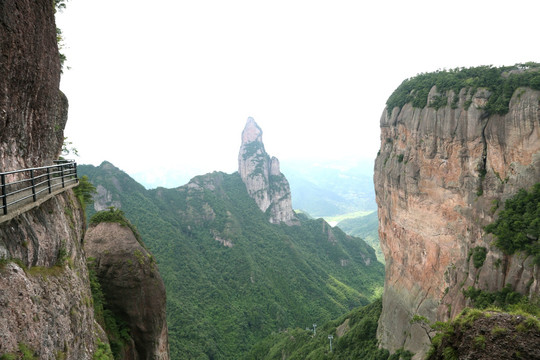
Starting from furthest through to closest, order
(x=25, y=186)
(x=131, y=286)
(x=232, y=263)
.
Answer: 1. (x=232, y=263)
2. (x=131, y=286)
3. (x=25, y=186)

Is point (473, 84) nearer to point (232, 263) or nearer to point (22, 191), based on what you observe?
point (22, 191)

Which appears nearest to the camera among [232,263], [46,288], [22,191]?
[46,288]

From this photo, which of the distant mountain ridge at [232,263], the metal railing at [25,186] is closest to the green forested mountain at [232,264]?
the distant mountain ridge at [232,263]

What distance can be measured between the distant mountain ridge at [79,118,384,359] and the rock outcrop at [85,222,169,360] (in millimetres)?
36560

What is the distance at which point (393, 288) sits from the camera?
3231 cm

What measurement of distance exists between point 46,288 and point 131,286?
9836 mm

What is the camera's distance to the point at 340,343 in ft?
127

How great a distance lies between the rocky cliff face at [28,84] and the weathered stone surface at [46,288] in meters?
1.96

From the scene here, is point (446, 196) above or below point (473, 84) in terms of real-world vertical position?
below

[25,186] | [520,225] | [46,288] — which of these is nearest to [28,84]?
[25,186]

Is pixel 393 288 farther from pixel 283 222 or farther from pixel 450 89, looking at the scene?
pixel 283 222

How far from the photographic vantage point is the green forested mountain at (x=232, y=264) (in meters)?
64.4

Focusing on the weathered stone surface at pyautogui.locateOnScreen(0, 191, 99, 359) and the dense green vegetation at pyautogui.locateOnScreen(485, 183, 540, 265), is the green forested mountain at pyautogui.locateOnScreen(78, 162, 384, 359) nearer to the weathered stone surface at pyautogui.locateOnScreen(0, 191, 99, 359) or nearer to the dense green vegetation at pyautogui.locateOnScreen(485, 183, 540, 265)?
the weathered stone surface at pyautogui.locateOnScreen(0, 191, 99, 359)

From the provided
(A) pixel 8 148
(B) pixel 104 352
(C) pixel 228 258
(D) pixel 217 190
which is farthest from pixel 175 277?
(A) pixel 8 148
